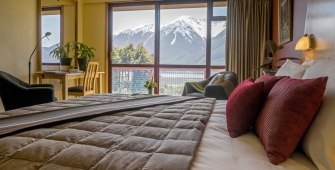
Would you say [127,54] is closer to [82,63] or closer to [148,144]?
[82,63]

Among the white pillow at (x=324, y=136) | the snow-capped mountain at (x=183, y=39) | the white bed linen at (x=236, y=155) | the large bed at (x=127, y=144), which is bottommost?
the white bed linen at (x=236, y=155)

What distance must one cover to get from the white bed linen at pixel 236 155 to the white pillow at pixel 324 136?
50 mm

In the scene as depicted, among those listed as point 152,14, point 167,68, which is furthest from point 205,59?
point 152,14

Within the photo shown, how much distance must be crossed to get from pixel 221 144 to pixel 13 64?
3851 mm

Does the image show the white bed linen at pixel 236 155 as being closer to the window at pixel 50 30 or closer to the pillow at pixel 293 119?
the pillow at pixel 293 119

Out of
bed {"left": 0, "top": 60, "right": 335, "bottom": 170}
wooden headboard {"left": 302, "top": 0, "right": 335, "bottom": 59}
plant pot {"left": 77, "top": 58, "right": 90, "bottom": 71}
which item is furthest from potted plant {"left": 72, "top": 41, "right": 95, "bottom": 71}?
wooden headboard {"left": 302, "top": 0, "right": 335, "bottom": 59}

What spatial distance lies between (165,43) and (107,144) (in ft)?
14.4

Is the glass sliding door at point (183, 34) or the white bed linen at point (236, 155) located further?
the glass sliding door at point (183, 34)

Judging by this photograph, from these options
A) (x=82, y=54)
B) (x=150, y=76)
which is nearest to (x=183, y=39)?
(x=150, y=76)

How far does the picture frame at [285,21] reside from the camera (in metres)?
3.09

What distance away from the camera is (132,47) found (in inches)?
213

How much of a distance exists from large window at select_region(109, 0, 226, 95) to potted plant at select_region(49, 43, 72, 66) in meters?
1.00

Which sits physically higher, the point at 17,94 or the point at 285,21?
the point at 285,21

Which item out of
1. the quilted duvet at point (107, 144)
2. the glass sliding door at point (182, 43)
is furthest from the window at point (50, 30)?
the quilted duvet at point (107, 144)
